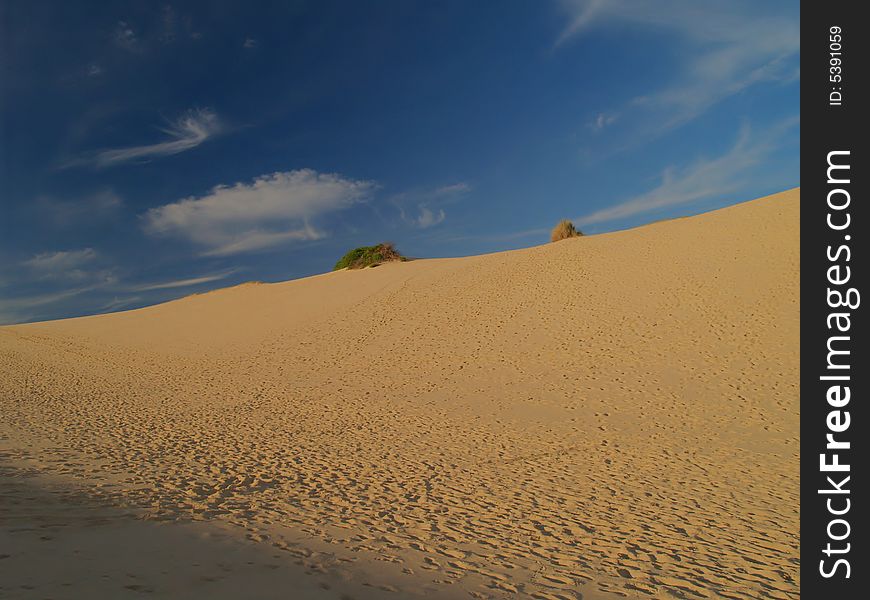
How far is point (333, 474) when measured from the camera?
9180 millimetres

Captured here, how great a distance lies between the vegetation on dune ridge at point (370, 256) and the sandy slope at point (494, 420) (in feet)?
32.3

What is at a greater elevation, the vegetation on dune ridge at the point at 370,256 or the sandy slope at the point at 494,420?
the vegetation on dune ridge at the point at 370,256

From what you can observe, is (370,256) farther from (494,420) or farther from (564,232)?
(494,420)

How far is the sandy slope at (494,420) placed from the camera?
19.5ft

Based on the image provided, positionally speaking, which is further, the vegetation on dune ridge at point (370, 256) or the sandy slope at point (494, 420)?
the vegetation on dune ridge at point (370, 256)

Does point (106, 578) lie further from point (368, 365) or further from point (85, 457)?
point (368, 365)

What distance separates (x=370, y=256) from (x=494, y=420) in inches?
1240

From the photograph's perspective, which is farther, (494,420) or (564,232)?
(564,232)

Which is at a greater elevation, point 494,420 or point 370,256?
point 370,256

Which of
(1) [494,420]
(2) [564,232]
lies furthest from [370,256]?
(1) [494,420]

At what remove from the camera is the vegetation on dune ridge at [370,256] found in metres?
42.4

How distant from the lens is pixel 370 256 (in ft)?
143
